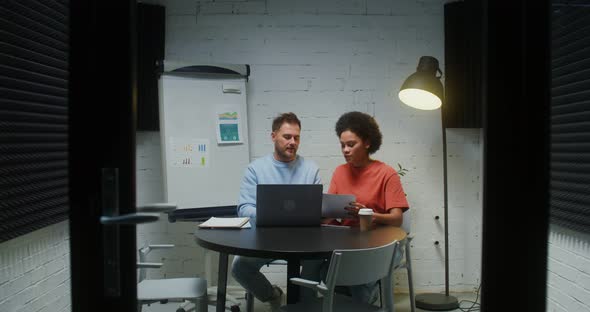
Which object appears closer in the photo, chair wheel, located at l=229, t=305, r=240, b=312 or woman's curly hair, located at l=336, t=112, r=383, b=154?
woman's curly hair, located at l=336, t=112, r=383, b=154

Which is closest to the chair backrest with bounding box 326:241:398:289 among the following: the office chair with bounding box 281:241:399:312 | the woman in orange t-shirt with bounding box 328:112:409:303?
the office chair with bounding box 281:241:399:312

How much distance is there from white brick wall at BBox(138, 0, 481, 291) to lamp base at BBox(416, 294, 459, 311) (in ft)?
0.91

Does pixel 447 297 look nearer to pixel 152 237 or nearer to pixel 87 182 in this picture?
pixel 152 237

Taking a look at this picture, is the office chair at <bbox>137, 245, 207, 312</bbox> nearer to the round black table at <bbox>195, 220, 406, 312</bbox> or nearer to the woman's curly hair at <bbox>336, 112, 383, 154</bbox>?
the round black table at <bbox>195, 220, 406, 312</bbox>

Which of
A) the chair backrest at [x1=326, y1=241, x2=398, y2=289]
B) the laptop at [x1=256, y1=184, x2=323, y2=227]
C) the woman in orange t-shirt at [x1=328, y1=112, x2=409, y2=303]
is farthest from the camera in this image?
the woman in orange t-shirt at [x1=328, y1=112, x2=409, y2=303]

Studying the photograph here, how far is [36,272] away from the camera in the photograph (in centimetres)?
230

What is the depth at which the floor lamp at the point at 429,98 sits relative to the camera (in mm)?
3107

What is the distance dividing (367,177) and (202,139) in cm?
132

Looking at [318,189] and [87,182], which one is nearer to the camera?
[87,182]

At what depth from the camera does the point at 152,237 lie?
3734 mm

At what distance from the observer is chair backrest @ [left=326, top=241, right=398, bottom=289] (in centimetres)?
172

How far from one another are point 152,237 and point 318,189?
6.49 feet

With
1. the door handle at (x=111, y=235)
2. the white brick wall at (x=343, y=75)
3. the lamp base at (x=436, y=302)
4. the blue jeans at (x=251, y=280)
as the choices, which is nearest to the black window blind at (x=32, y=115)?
the blue jeans at (x=251, y=280)

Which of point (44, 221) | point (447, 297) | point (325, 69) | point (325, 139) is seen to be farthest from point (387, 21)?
point (44, 221)
